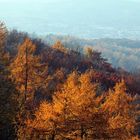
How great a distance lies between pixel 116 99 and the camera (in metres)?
38.1

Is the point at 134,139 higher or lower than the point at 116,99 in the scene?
lower

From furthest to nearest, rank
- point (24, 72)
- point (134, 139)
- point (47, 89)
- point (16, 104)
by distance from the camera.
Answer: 1. point (47, 89)
2. point (24, 72)
3. point (134, 139)
4. point (16, 104)

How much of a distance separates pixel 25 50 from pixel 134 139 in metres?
14.9

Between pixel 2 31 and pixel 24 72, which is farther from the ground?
pixel 2 31

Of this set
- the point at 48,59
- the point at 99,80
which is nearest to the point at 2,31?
the point at 99,80

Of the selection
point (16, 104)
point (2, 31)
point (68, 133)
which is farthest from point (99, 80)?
point (68, 133)

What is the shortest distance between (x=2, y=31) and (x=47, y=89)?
11.4 meters

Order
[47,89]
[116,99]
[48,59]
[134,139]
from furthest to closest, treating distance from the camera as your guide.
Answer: [48,59] → [47,89] → [116,99] → [134,139]

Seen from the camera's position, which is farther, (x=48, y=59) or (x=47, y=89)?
(x=48, y=59)

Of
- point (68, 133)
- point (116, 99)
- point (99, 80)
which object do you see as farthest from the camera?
point (99, 80)

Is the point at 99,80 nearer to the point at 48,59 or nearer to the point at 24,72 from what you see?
the point at 48,59

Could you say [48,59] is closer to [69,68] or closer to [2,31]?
[69,68]

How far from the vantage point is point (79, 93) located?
27172mm

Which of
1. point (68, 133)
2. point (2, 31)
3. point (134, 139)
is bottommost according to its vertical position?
point (134, 139)
